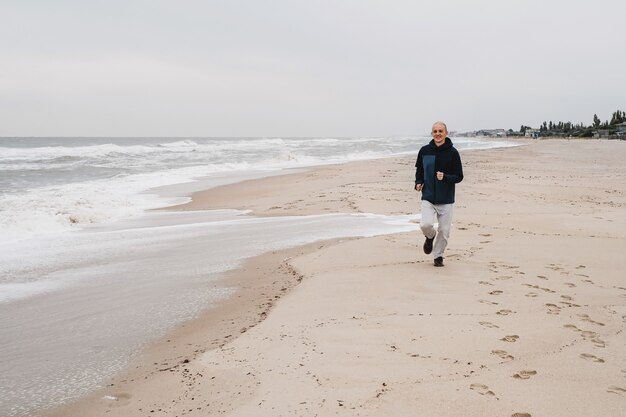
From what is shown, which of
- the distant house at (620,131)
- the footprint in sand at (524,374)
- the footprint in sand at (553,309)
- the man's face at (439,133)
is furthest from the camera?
the distant house at (620,131)

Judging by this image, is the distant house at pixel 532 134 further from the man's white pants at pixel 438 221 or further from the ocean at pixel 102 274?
the man's white pants at pixel 438 221

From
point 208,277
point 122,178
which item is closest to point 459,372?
point 208,277

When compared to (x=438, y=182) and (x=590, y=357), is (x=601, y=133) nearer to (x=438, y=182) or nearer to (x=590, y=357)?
(x=438, y=182)

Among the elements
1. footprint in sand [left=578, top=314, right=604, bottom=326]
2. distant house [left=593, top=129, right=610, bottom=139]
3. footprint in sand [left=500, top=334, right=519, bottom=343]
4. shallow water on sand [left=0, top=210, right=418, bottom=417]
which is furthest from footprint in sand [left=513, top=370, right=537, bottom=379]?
distant house [left=593, top=129, right=610, bottom=139]

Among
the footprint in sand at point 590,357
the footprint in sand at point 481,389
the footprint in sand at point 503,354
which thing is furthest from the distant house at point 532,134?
the footprint in sand at point 481,389

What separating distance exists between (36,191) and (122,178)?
5933mm

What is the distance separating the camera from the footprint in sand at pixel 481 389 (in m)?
2.83

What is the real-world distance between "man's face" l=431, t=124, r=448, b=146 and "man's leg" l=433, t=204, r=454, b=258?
31.2 inches

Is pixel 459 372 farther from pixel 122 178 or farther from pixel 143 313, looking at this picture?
pixel 122 178

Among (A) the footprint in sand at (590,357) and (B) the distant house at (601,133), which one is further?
(B) the distant house at (601,133)

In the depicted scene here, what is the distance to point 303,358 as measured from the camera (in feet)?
11.1

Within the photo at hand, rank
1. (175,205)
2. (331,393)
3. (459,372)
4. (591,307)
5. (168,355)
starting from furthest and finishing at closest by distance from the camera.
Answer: (175,205), (591,307), (168,355), (459,372), (331,393)

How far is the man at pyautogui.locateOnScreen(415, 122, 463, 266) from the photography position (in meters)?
5.98

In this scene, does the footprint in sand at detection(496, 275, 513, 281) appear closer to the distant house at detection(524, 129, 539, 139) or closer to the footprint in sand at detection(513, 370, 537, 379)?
the footprint in sand at detection(513, 370, 537, 379)
